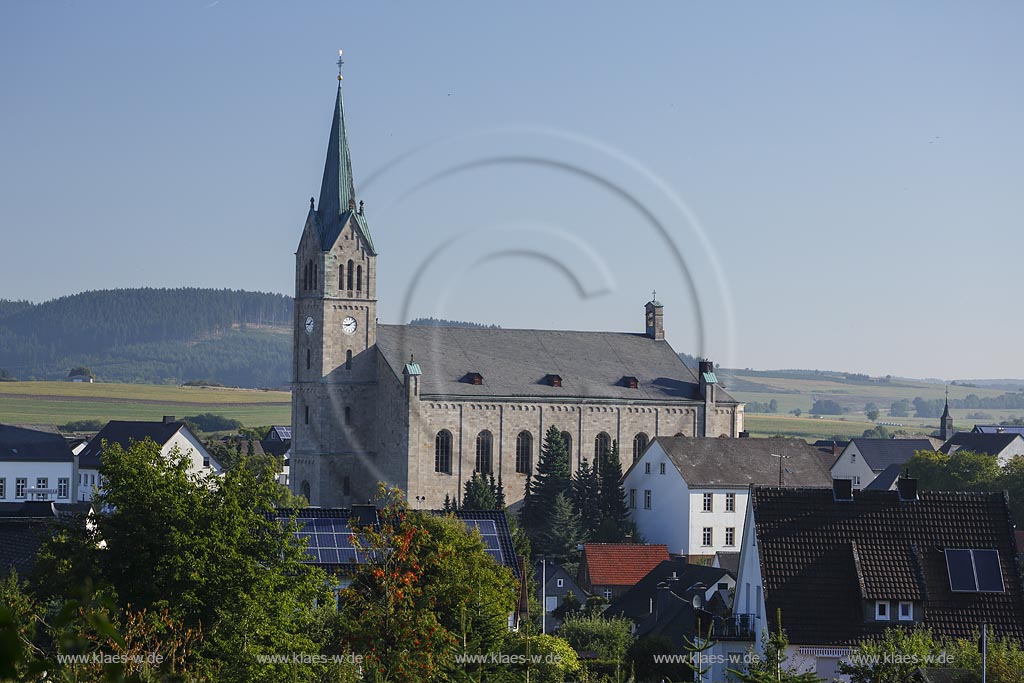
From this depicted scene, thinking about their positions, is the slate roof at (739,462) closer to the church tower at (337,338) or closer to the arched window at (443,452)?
the arched window at (443,452)

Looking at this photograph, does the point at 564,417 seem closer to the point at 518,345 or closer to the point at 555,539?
the point at 518,345

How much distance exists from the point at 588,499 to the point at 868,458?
34.7m

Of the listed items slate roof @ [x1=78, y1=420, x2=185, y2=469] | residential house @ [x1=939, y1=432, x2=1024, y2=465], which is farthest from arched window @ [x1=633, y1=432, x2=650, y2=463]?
slate roof @ [x1=78, y1=420, x2=185, y2=469]

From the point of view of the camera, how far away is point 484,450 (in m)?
92.4

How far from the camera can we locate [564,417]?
311 ft

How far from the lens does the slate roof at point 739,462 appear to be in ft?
275

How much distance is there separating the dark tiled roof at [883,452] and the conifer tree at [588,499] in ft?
108

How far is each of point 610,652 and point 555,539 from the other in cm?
3859

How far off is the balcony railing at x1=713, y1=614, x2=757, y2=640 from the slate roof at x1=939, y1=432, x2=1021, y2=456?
83212 mm

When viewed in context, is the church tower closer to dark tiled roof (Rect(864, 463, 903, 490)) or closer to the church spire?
the church spire

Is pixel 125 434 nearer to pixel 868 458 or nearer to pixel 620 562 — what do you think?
pixel 620 562

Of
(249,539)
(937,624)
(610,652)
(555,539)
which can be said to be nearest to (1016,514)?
(555,539)

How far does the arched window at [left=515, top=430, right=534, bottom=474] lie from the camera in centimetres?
9331

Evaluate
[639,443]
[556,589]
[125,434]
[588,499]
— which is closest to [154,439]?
[125,434]
